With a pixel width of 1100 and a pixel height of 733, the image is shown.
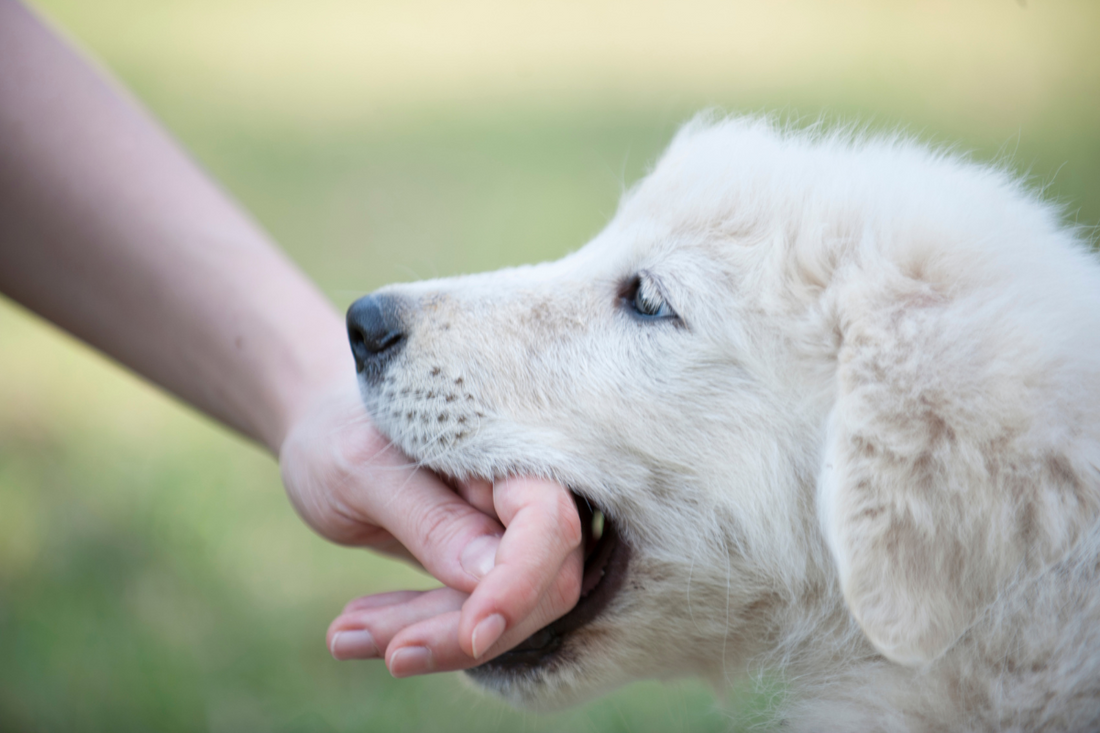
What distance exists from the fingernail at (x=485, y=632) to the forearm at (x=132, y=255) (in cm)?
119

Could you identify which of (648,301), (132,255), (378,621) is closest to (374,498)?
(378,621)

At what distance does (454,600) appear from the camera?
1866 mm

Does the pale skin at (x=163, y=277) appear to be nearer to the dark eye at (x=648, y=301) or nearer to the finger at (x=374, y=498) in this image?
the finger at (x=374, y=498)

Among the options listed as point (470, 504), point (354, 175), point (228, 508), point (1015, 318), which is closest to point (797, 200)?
point (1015, 318)

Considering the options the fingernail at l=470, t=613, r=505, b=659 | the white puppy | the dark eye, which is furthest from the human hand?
the dark eye

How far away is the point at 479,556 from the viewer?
1.80m

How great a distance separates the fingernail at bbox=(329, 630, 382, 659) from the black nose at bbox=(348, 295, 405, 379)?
62cm

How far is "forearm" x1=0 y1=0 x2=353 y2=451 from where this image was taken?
8.32 feet

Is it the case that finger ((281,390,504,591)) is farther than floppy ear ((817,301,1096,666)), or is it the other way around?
finger ((281,390,504,591))

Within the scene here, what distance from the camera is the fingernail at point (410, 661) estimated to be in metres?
1.64

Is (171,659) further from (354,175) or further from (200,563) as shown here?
(354,175)

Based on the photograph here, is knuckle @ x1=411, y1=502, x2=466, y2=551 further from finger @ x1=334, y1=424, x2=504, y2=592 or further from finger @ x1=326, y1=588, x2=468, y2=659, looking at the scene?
finger @ x1=326, y1=588, x2=468, y2=659

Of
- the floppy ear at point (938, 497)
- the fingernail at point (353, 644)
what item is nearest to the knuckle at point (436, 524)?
the fingernail at point (353, 644)

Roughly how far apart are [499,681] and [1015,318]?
1.41m
